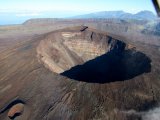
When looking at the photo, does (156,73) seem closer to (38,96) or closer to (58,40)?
(38,96)

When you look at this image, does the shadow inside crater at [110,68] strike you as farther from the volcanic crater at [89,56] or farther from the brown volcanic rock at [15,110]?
the brown volcanic rock at [15,110]

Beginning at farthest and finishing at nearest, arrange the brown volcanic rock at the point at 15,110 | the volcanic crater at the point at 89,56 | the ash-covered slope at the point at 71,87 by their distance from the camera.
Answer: the volcanic crater at the point at 89,56 < the brown volcanic rock at the point at 15,110 < the ash-covered slope at the point at 71,87

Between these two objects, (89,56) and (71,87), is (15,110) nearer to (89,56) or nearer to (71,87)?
(71,87)

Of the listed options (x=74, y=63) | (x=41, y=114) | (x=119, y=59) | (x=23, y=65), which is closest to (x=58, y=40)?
(x=74, y=63)

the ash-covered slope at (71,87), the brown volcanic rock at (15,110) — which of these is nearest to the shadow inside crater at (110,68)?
→ the ash-covered slope at (71,87)

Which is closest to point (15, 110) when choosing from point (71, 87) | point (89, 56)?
point (71, 87)

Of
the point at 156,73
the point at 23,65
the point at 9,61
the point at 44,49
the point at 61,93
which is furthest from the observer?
the point at 44,49

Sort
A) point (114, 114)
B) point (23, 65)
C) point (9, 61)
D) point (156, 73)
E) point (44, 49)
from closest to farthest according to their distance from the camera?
point (114, 114), point (156, 73), point (23, 65), point (9, 61), point (44, 49)
